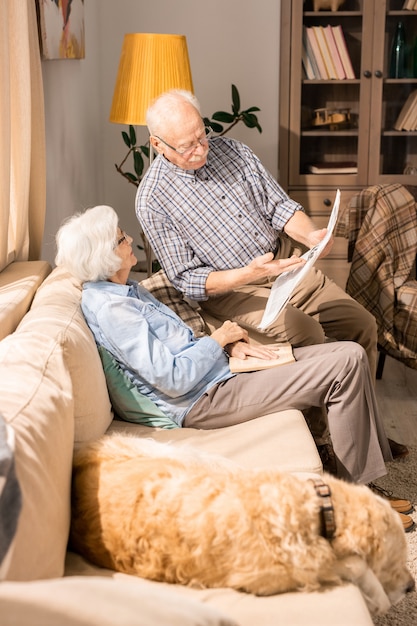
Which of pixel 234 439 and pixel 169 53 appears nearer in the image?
pixel 234 439

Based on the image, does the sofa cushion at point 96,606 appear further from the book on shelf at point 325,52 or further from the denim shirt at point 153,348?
the book on shelf at point 325,52

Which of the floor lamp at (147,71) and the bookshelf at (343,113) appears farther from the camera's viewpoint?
the bookshelf at (343,113)

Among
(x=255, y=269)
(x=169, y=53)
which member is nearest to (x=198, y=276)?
(x=255, y=269)

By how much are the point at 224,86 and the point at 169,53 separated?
1052 millimetres

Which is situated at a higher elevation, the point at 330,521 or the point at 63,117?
the point at 63,117

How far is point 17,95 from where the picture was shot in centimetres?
244

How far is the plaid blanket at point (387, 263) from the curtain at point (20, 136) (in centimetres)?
133

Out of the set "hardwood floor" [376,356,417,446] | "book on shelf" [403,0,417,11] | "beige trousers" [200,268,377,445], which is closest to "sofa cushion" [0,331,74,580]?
"beige trousers" [200,268,377,445]

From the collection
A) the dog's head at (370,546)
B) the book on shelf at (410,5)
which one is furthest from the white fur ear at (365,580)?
the book on shelf at (410,5)

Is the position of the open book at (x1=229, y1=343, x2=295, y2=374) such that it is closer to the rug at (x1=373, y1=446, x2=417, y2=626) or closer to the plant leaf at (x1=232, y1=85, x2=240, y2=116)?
the rug at (x1=373, y1=446, x2=417, y2=626)

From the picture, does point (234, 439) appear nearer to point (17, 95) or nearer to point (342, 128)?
point (17, 95)

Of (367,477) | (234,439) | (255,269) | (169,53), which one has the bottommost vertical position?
(367,477)

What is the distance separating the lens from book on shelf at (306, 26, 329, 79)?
397 cm

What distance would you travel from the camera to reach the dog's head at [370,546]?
4.24 ft
